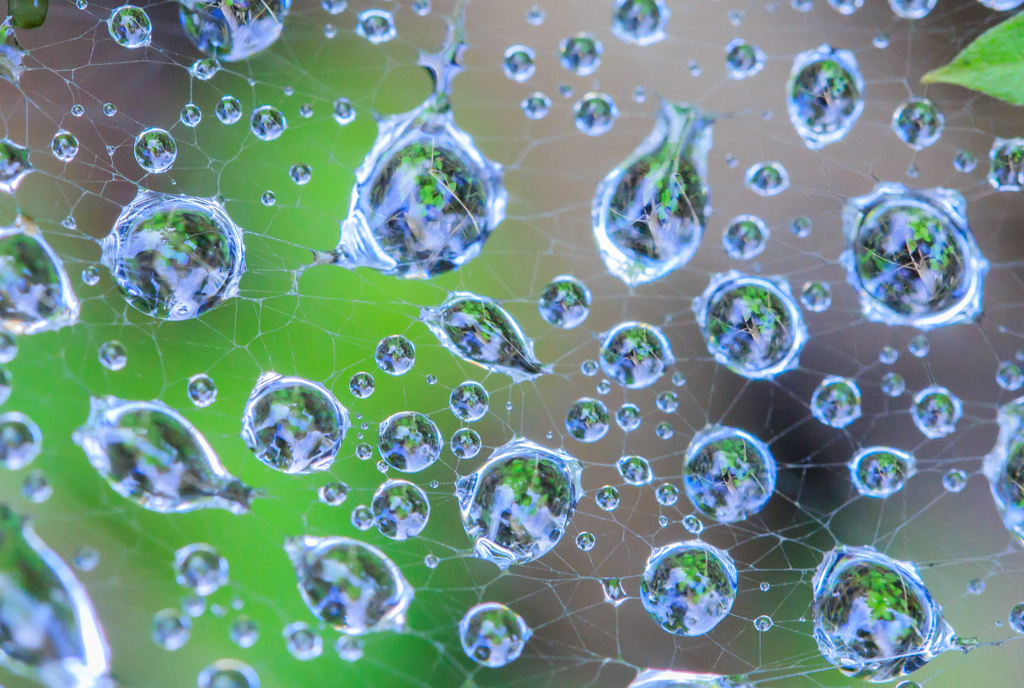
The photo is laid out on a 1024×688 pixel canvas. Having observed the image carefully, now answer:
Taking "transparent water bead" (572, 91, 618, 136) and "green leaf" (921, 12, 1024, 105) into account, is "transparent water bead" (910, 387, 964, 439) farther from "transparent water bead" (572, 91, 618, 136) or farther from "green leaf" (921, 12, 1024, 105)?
"transparent water bead" (572, 91, 618, 136)

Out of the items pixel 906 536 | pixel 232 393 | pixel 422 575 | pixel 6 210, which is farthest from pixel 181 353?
pixel 906 536

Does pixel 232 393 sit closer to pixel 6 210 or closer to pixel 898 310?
pixel 6 210

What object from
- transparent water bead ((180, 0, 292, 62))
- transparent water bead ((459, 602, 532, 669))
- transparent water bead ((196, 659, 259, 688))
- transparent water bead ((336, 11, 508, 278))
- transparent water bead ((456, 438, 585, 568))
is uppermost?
transparent water bead ((180, 0, 292, 62))

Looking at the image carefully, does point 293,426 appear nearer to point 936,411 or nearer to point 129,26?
point 129,26

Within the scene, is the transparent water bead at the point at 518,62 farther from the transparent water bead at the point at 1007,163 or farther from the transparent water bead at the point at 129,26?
the transparent water bead at the point at 1007,163

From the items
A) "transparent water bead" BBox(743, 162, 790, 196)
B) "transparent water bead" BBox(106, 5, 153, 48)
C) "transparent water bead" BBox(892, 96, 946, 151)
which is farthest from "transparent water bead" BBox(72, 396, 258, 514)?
"transparent water bead" BBox(892, 96, 946, 151)

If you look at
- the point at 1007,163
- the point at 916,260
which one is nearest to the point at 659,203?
the point at 916,260

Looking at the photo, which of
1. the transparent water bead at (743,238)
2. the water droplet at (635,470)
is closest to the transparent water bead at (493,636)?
the water droplet at (635,470)

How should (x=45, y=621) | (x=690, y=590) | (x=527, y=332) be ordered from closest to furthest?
(x=45, y=621), (x=690, y=590), (x=527, y=332)
